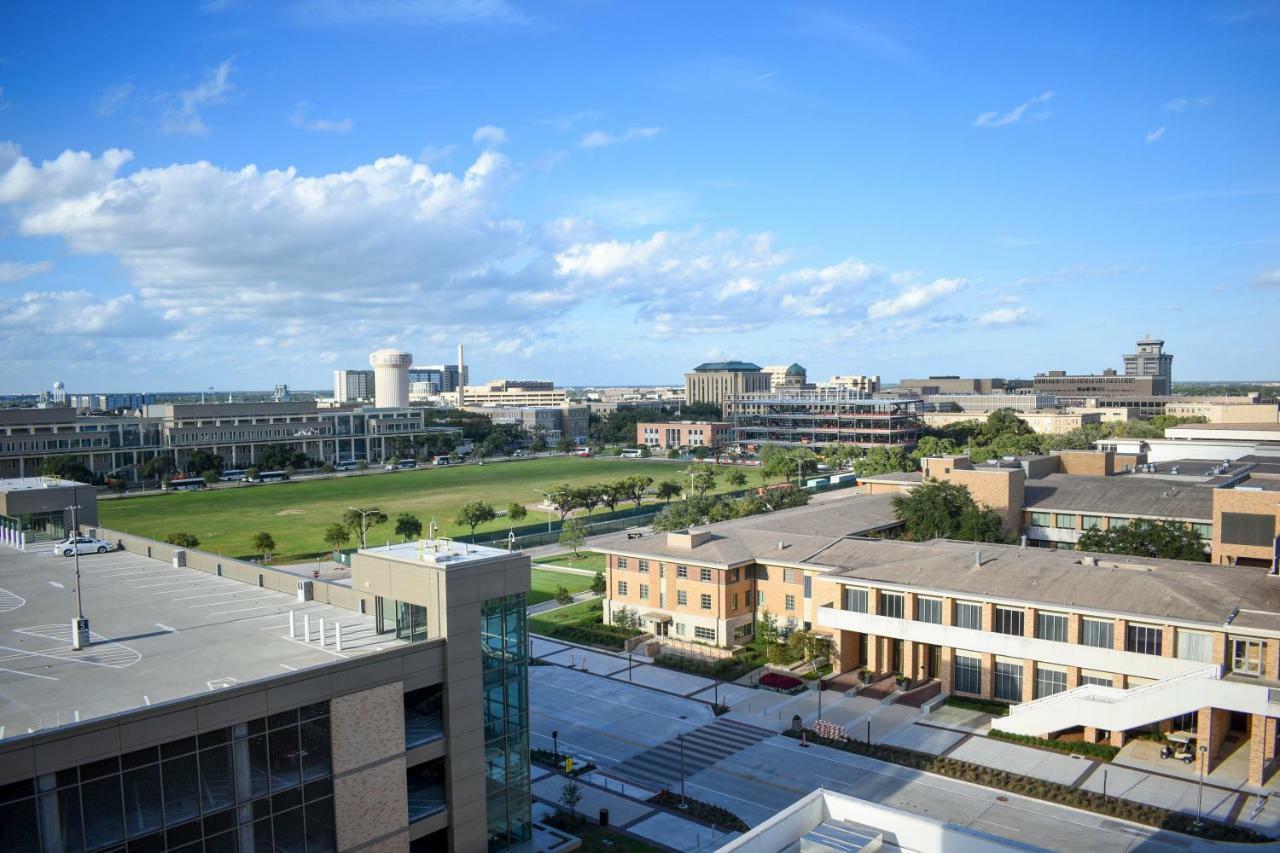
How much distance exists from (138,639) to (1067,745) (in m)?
37.4

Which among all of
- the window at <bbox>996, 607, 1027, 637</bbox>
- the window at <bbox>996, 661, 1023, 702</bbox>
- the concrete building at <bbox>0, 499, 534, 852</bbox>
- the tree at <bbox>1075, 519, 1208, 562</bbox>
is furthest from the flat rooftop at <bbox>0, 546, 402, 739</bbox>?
the tree at <bbox>1075, 519, 1208, 562</bbox>

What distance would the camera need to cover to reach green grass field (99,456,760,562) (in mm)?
95062

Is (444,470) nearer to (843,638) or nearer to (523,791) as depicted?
(843,638)

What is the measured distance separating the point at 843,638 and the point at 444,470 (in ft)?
438

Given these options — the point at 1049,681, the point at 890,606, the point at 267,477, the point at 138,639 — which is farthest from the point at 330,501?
the point at 1049,681

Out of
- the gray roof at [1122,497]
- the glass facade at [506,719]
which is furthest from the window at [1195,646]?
the gray roof at [1122,497]

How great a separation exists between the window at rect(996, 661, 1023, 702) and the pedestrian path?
12615 mm

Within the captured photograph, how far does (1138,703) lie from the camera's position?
1464 inches

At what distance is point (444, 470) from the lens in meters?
173

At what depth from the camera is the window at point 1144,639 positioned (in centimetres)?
3994

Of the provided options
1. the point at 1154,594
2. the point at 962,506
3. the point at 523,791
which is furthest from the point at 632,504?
the point at 523,791

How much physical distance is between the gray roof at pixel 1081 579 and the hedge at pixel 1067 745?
20.0 ft

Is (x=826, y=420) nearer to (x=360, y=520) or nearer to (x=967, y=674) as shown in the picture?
(x=360, y=520)

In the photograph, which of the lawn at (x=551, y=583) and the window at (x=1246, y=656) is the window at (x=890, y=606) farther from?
the lawn at (x=551, y=583)
